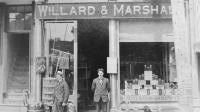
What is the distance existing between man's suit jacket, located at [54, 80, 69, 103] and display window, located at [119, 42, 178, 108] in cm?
229

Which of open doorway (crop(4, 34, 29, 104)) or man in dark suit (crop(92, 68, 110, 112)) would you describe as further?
open doorway (crop(4, 34, 29, 104))

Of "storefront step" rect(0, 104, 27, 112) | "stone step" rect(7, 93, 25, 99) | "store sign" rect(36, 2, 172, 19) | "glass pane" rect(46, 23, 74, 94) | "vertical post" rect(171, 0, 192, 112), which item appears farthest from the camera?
"stone step" rect(7, 93, 25, 99)

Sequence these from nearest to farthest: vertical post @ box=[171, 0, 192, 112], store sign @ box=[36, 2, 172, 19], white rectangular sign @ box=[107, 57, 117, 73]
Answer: vertical post @ box=[171, 0, 192, 112] → white rectangular sign @ box=[107, 57, 117, 73] → store sign @ box=[36, 2, 172, 19]

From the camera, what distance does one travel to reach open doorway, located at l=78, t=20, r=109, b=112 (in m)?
13.4

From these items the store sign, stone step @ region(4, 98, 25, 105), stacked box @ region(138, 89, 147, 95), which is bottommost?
stone step @ region(4, 98, 25, 105)

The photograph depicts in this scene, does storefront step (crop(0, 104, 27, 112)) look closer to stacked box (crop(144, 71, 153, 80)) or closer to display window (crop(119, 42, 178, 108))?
display window (crop(119, 42, 178, 108))

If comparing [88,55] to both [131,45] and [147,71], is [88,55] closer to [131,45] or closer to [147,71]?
[131,45]

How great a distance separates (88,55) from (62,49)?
4.09 ft

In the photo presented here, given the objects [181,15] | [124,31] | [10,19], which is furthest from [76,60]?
[181,15]

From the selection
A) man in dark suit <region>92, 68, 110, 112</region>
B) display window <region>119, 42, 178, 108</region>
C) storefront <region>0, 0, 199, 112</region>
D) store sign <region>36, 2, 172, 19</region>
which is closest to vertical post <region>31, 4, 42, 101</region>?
storefront <region>0, 0, 199, 112</region>

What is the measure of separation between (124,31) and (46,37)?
2.76 meters

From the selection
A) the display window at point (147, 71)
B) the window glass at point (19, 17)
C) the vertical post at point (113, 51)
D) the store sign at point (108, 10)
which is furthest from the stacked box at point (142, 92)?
the window glass at point (19, 17)

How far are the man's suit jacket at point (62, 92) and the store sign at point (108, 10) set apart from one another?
269 centimetres

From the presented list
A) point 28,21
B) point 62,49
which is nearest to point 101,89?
point 62,49
